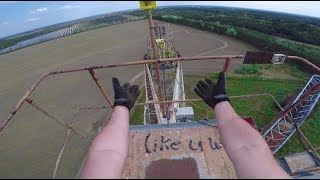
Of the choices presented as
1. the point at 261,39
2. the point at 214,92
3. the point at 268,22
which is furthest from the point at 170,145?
the point at 268,22

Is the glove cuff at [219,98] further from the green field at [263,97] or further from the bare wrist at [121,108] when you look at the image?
the green field at [263,97]

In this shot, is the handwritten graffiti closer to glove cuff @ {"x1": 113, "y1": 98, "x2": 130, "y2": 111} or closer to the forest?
glove cuff @ {"x1": 113, "y1": 98, "x2": 130, "y2": 111}

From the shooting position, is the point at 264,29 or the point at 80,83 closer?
the point at 80,83

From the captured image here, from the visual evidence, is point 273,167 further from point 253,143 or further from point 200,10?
point 200,10

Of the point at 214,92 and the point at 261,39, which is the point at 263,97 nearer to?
the point at 261,39

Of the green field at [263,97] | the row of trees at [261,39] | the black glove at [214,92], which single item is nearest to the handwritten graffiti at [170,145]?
the black glove at [214,92]

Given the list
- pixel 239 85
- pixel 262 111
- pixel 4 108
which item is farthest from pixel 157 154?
pixel 239 85

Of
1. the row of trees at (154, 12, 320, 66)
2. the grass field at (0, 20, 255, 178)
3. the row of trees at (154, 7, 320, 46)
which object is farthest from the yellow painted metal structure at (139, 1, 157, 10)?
the row of trees at (154, 12, 320, 66)
